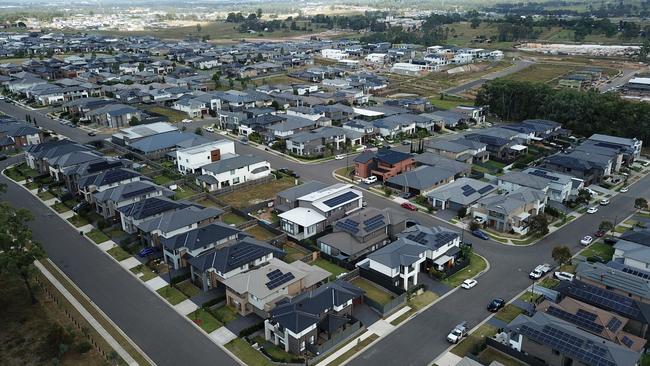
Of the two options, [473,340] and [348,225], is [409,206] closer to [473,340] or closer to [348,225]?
[348,225]

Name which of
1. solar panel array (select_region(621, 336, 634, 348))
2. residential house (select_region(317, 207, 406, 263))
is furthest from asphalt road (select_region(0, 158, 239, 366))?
solar panel array (select_region(621, 336, 634, 348))

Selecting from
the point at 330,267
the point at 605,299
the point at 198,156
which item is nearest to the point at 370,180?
the point at 330,267

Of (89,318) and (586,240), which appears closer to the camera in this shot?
(89,318)

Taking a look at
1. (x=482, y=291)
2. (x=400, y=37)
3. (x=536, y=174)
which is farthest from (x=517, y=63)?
(x=482, y=291)

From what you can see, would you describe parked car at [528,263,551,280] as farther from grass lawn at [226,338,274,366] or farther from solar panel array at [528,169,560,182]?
grass lawn at [226,338,274,366]

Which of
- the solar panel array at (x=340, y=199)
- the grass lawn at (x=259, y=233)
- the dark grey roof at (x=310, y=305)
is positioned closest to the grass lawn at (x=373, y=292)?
the dark grey roof at (x=310, y=305)

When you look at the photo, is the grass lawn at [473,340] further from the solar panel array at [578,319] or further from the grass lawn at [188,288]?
the grass lawn at [188,288]

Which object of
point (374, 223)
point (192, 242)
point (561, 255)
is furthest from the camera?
point (374, 223)

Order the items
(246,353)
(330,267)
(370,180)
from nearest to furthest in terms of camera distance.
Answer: (246,353), (330,267), (370,180)
